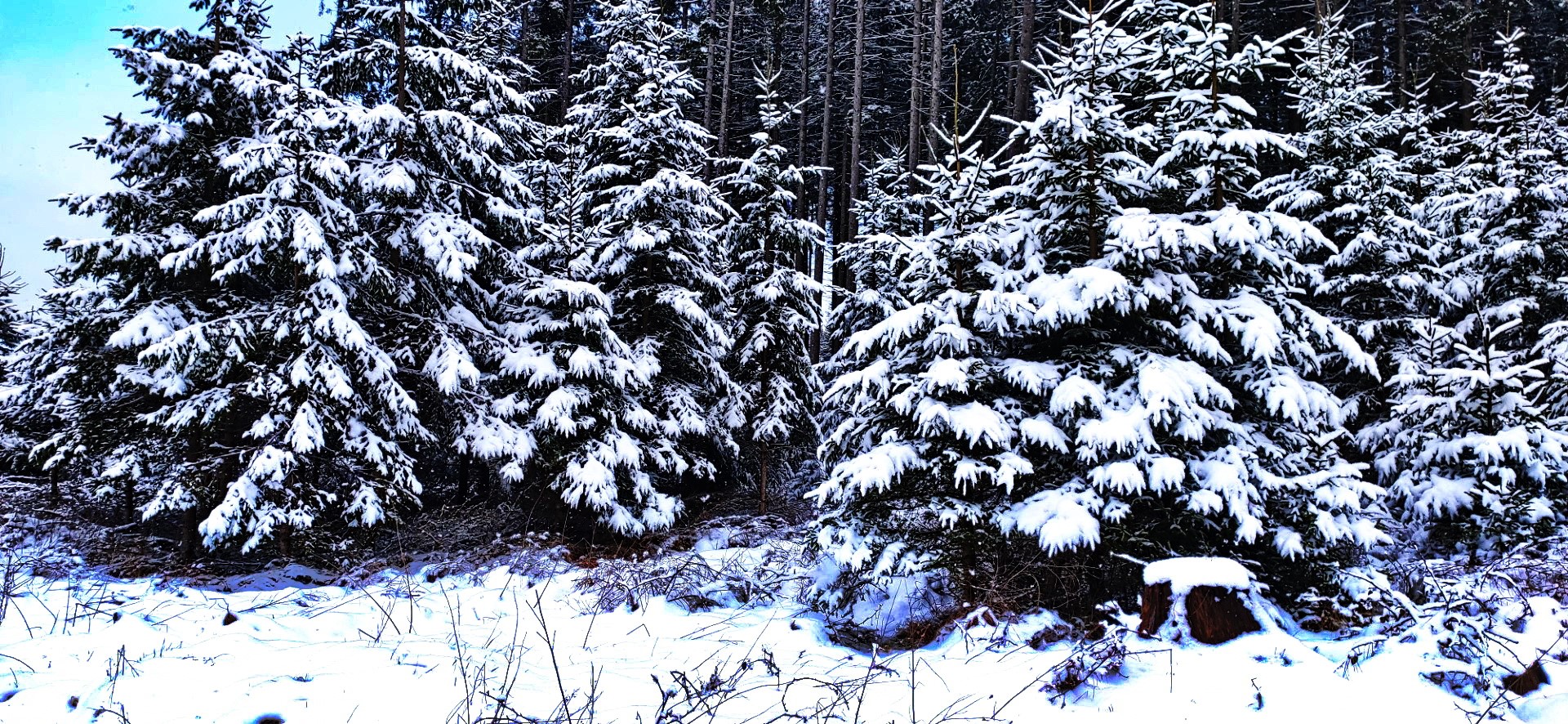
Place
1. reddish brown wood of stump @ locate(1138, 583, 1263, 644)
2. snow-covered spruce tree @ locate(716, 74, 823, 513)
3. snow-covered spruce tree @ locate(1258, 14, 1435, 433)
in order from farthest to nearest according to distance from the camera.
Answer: snow-covered spruce tree @ locate(716, 74, 823, 513)
snow-covered spruce tree @ locate(1258, 14, 1435, 433)
reddish brown wood of stump @ locate(1138, 583, 1263, 644)

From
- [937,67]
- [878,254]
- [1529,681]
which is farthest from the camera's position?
[937,67]

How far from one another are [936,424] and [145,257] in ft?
33.7

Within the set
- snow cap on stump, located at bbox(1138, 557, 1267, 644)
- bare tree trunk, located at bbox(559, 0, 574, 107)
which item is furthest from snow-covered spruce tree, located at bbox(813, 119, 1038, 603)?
bare tree trunk, located at bbox(559, 0, 574, 107)

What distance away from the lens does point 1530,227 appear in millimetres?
→ 13641

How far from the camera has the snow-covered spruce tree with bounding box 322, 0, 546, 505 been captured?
1158 cm

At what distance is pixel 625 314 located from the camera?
46.8ft

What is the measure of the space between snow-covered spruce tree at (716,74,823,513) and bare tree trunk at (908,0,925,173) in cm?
435

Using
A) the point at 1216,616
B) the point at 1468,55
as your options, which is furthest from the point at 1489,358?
the point at 1468,55

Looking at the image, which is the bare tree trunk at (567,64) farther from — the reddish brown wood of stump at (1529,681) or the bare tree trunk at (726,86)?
the reddish brown wood of stump at (1529,681)

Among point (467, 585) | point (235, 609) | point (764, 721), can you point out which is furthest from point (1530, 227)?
point (235, 609)

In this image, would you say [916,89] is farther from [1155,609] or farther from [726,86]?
[1155,609]

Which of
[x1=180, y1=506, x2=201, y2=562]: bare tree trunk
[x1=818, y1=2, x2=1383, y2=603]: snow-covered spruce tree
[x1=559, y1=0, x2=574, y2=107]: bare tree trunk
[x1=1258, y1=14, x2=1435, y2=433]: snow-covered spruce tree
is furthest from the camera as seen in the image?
[x1=559, y1=0, x2=574, y2=107]: bare tree trunk

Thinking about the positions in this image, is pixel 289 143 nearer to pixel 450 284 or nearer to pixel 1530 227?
pixel 450 284

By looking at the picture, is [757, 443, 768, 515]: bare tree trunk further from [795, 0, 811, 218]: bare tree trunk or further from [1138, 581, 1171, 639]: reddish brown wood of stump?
[795, 0, 811, 218]: bare tree trunk
